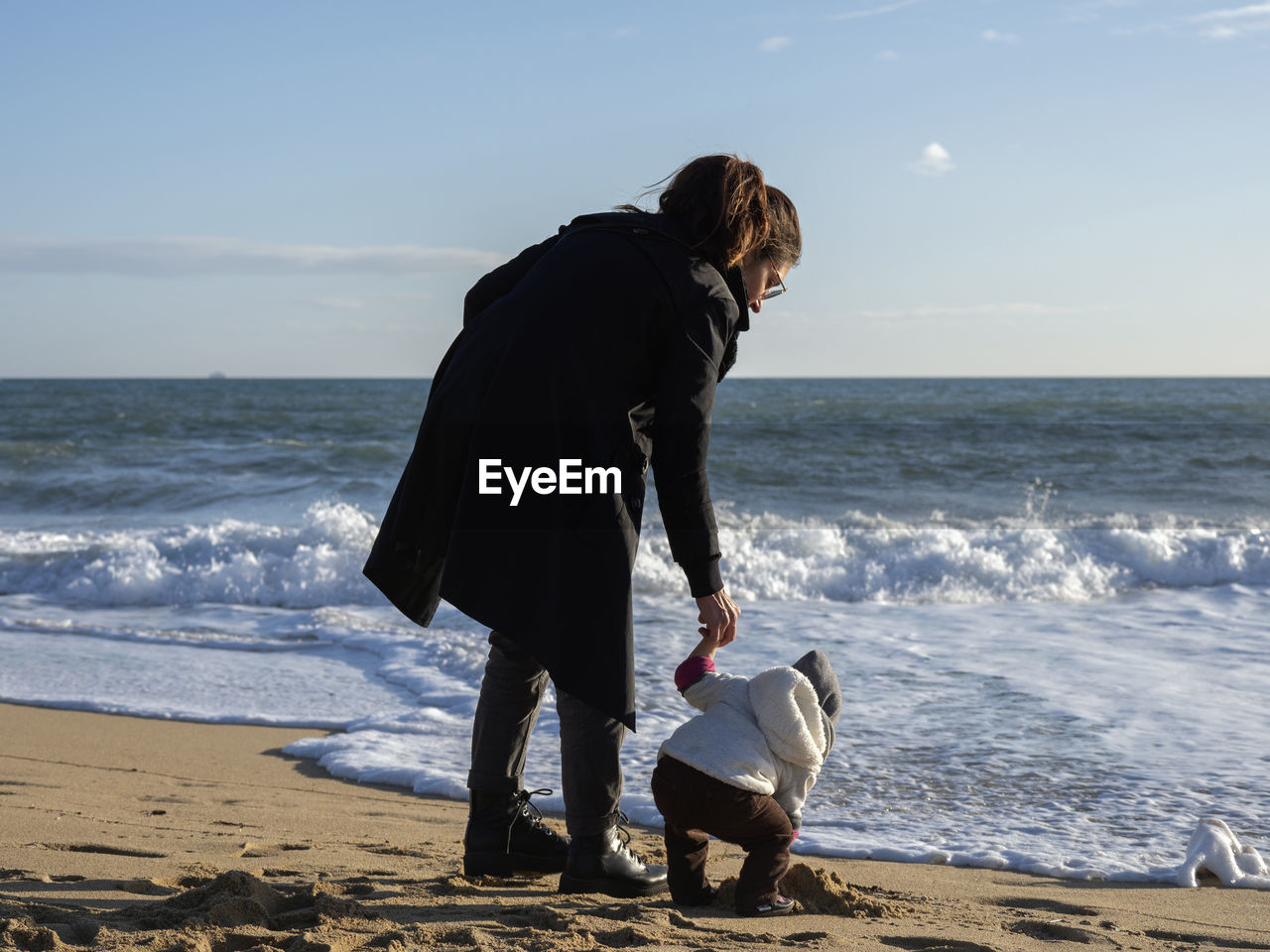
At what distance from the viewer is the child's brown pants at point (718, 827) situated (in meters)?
2.01

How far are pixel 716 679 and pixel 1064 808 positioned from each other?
1.49 m

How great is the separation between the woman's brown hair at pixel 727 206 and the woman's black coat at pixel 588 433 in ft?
0.17

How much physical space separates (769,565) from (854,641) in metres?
2.46

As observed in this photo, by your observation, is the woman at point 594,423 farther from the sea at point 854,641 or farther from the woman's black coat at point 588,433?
the sea at point 854,641

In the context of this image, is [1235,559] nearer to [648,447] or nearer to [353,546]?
[353,546]

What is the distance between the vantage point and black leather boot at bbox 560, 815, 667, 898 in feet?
7.05

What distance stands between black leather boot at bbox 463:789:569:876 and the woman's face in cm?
117

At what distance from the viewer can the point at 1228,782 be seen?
3180 millimetres

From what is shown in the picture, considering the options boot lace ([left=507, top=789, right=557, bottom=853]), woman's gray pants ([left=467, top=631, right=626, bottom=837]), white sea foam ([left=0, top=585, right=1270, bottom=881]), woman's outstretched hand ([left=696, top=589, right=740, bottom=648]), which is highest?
woman's outstretched hand ([left=696, top=589, right=740, bottom=648])

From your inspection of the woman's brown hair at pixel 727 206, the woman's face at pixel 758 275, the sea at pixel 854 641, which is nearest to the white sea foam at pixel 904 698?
the sea at pixel 854 641

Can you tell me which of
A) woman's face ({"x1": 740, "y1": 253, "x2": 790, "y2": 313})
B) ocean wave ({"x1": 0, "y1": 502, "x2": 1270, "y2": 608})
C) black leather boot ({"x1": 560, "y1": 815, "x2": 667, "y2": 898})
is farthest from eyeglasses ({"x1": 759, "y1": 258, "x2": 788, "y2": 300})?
ocean wave ({"x1": 0, "y1": 502, "x2": 1270, "y2": 608})

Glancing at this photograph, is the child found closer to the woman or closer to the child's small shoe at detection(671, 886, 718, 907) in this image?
the child's small shoe at detection(671, 886, 718, 907)

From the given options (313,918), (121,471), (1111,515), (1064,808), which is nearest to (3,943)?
(313,918)

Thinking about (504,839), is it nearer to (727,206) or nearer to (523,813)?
(523,813)
